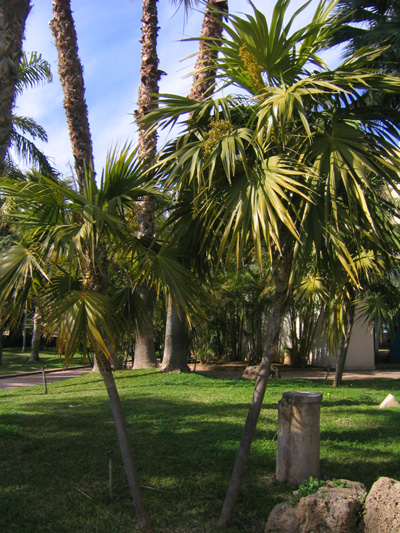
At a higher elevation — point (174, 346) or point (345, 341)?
point (345, 341)

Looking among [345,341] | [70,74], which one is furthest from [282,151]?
[345,341]

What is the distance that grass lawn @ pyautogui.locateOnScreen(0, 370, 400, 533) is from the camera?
15.2 ft

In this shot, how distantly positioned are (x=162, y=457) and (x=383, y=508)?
271 centimetres

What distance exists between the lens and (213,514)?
4.65 meters

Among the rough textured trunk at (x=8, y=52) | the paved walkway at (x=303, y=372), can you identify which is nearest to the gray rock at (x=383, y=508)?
the rough textured trunk at (x=8, y=52)

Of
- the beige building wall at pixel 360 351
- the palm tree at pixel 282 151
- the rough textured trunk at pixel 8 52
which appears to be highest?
the rough textured trunk at pixel 8 52

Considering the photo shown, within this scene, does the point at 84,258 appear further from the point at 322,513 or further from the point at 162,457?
the point at 162,457

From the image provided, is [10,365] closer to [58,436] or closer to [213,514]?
[58,436]

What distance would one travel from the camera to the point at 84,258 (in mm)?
4094

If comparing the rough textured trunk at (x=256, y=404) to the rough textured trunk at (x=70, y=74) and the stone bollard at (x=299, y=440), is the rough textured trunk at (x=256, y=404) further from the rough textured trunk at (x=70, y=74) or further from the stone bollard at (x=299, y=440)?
the rough textured trunk at (x=70, y=74)

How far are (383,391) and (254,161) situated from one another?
27.2ft

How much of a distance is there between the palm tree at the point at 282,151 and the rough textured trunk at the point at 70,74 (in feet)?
15.9

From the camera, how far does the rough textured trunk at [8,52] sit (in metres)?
4.85

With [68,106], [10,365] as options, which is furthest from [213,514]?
[10,365]
